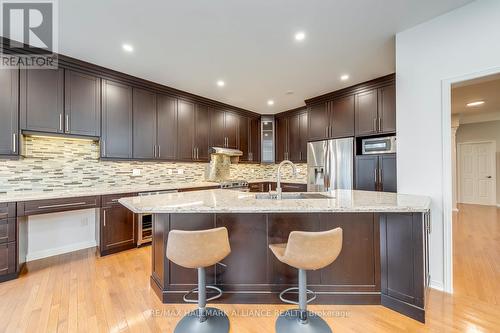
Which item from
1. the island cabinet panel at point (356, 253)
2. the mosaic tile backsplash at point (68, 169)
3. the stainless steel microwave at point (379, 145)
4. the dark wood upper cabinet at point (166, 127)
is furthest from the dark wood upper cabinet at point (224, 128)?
the island cabinet panel at point (356, 253)

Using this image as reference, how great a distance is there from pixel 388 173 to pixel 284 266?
2.35 meters

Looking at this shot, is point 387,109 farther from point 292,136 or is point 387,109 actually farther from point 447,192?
point 292,136

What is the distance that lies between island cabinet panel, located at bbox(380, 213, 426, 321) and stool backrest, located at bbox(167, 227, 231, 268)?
57.6 inches

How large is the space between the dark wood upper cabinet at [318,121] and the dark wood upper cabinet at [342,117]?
131mm

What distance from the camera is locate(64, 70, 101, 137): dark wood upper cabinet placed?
2.93 metres

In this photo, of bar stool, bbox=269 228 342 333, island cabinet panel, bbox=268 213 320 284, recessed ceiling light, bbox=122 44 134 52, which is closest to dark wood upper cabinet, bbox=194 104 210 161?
recessed ceiling light, bbox=122 44 134 52

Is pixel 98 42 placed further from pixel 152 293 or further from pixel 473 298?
pixel 473 298

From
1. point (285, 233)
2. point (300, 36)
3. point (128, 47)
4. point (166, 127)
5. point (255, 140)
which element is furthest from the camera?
point (255, 140)

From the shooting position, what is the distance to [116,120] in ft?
11.1

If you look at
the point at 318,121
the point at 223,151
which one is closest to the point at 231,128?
the point at 223,151

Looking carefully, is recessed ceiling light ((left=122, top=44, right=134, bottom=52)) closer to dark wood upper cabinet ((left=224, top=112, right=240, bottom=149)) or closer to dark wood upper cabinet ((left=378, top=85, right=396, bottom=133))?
dark wood upper cabinet ((left=224, top=112, right=240, bottom=149))

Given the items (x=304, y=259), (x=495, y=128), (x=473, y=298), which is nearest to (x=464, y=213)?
(x=495, y=128)

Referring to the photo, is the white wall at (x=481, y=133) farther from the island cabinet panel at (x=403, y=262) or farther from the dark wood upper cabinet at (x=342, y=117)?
the island cabinet panel at (x=403, y=262)

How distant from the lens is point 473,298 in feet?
6.53
